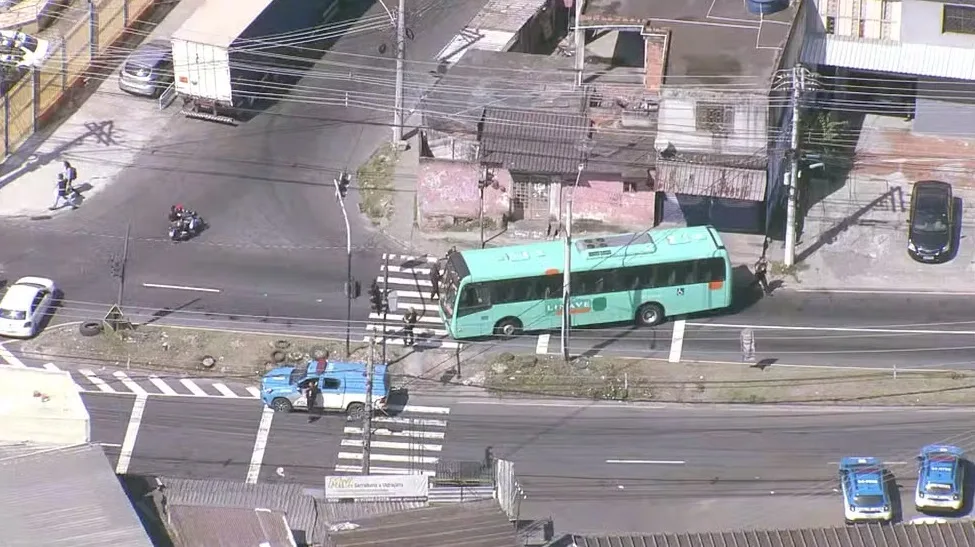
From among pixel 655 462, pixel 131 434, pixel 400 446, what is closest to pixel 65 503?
pixel 131 434

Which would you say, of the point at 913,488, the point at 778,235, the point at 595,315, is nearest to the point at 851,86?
the point at 778,235

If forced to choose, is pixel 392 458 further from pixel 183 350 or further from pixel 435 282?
pixel 183 350

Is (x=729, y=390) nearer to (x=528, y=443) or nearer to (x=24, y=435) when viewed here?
(x=528, y=443)

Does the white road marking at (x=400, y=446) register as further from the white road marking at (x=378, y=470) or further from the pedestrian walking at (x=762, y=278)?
the pedestrian walking at (x=762, y=278)

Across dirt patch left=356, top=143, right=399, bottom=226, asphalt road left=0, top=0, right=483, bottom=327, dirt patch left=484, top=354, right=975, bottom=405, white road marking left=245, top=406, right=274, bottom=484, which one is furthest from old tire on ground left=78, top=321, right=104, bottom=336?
dirt patch left=484, top=354, right=975, bottom=405

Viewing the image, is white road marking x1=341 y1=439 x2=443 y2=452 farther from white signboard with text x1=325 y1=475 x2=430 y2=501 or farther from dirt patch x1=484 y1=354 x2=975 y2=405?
white signboard with text x1=325 y1=475 x2=430 y2=501

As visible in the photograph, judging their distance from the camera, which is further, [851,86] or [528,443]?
[851,86]
